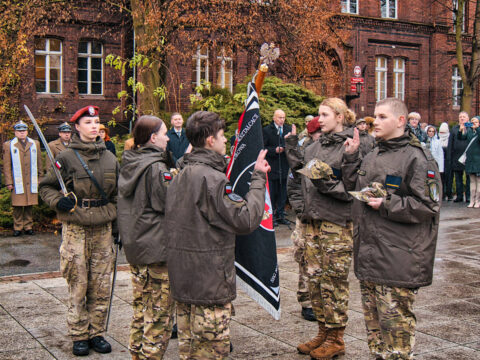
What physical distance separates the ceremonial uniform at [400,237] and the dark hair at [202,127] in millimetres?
1286

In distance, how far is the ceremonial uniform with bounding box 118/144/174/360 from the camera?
4363 mm

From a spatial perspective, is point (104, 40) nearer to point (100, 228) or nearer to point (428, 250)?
point (100, 228)

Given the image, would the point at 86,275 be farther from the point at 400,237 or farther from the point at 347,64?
the point at 347,64

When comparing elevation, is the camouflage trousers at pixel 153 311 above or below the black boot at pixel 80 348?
above

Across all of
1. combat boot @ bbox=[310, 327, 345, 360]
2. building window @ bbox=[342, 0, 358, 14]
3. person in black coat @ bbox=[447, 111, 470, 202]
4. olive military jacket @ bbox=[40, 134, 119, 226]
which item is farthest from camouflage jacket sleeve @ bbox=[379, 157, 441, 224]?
building window @ bbox=[342, 0, 358, 14]

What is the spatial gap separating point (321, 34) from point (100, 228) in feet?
51.3

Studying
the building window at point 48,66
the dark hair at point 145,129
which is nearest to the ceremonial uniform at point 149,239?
the dark hair at point 145,129

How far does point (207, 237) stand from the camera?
3689 millimetres

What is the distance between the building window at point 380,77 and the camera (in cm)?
3216

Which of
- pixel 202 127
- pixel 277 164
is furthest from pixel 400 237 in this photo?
pixel 277 164

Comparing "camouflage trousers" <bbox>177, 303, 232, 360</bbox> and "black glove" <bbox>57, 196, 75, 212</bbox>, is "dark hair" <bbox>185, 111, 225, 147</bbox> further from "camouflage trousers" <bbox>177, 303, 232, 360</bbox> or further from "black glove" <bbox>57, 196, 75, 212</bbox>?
"black glove" <bbox>57, 196, 75, 212</bbox>

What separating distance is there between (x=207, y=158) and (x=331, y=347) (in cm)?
224

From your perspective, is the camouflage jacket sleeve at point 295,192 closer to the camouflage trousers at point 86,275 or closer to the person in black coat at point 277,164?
the camouflage trousers at point 86,275

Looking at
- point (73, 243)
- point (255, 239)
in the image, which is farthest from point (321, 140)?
point (73, 243)
